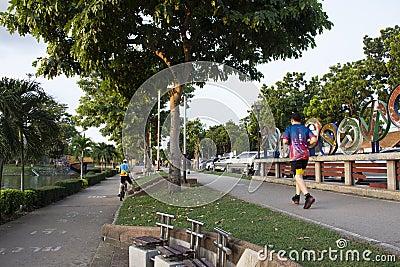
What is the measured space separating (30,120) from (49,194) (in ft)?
11.8

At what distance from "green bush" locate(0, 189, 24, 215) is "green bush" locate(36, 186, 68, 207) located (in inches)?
72.3

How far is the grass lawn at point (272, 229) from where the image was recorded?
4.09 meters

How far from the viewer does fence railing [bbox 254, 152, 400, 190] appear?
362 inches

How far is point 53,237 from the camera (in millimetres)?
8781

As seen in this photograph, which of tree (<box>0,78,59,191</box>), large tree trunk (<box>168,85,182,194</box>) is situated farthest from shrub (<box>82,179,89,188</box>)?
large tree trunk (<box>168,85,182,194</box>)

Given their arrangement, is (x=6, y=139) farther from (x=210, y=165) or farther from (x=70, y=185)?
(x=210, y=165)

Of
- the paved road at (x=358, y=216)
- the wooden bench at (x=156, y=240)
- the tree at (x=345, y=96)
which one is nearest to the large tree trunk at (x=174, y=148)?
the paved road at (x=358, y=216)

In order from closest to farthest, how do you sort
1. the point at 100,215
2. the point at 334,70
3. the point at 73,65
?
1. the point at 100,215
2. the point at 73,65
3. the point at 334,70

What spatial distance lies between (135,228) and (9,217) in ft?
20.7

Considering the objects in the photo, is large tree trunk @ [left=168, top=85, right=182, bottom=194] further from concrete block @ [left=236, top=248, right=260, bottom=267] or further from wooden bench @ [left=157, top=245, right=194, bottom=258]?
concrete block @ [left=236, top=248, right=260, bottom=267]

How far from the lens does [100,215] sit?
488 inches

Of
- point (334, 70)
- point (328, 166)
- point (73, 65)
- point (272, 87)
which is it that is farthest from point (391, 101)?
point (272, 87)

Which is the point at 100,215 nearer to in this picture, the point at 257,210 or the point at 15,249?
the point at 15,249

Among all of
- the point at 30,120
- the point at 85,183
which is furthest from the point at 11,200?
the point at 85,183
